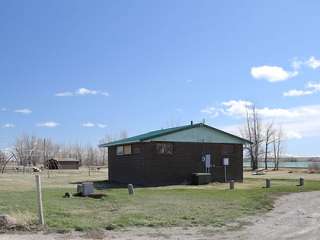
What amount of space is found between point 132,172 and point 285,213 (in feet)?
64.8

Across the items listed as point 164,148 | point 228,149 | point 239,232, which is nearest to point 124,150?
point 164,148

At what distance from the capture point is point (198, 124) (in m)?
34.4

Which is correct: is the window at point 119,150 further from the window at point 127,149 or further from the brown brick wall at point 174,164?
the window at point 127,149

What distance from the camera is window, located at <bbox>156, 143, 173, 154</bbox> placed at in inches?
1307

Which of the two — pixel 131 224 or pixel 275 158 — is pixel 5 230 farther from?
pixel 275 158

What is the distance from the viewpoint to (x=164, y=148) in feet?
110

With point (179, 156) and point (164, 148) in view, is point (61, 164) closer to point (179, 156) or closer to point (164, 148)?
point (179, 156)

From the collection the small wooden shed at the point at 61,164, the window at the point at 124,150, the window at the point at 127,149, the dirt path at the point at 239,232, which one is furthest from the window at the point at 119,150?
the small wooden shed at the point at 61,164

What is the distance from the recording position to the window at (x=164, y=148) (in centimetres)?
3319

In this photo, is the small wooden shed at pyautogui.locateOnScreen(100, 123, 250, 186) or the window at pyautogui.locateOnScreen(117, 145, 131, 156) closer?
the small wooden shed at pyautogui.locateOnScreen(100, 123, 250, 186)

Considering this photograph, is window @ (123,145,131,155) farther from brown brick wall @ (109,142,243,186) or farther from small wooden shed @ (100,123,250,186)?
brown brick wall @ (109,142,243,186)

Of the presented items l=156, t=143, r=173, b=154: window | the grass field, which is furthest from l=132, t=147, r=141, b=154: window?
the grass field

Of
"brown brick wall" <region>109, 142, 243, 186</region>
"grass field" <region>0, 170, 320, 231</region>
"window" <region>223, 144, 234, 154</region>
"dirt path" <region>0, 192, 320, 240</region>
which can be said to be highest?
"window" <region>223, 144, 234, 154</region>

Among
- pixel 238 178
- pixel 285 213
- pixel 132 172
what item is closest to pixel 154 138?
pixel 132 172
